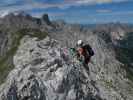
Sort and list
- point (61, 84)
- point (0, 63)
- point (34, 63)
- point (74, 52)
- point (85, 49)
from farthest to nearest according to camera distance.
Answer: point (0, 63), point (34, 63), point (61, 84), point (74, 52), point (85, 49)

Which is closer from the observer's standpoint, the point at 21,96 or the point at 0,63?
the point at 21,96

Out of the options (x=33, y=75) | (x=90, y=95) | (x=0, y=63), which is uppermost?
(x=33, y=75)

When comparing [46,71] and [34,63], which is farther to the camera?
[34,63]

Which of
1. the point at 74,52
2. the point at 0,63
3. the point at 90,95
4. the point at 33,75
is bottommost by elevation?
the point at 0,63

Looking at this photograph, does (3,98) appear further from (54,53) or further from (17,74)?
(54,53)

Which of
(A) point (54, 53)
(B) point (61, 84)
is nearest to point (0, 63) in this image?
(A) point (54, 53)

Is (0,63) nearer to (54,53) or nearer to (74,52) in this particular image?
(54,53)

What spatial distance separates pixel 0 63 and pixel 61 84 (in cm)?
13687

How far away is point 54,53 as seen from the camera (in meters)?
80.3

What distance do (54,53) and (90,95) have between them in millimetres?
13882

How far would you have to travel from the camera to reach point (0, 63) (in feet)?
655

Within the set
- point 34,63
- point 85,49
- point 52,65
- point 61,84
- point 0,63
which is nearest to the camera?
point 85,49

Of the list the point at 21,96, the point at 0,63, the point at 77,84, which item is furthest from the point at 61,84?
the point at 0,63

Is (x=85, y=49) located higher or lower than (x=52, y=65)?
higher
